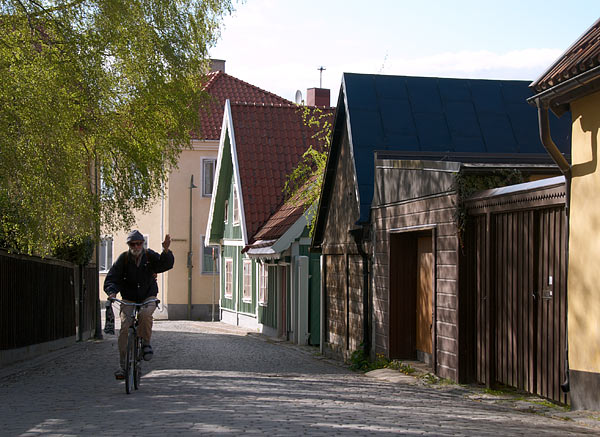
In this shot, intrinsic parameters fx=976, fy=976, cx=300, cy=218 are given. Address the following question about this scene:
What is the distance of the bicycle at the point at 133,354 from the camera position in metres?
10.6

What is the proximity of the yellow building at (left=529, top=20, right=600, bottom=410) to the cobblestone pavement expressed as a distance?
1.94ft

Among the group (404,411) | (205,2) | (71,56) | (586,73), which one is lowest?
(404,411)

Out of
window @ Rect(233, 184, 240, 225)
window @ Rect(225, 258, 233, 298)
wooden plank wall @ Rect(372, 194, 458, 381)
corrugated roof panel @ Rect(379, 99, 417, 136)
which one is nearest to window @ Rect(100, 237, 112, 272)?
window @ Rect(225, 258, 233, 298)

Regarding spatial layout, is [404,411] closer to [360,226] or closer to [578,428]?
[578,428]

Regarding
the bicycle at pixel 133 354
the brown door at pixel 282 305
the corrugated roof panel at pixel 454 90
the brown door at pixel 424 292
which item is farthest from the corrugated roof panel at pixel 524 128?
the bicycle at pixel 133 354

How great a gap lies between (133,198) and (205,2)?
166 inches

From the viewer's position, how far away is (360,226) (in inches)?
695

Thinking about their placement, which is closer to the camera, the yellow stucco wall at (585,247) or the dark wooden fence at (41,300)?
the yellow stucco wall at (585,247)

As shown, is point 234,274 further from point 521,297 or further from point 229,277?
point 521,297

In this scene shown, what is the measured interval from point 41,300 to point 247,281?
16554 millimetres

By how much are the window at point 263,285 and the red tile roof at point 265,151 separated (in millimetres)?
1117

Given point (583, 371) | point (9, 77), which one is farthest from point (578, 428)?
point (9, 77)

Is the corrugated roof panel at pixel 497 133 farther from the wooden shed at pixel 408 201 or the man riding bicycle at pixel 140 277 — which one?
the man riding bicycle at pixel 140 277

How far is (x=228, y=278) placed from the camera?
39125 mm
